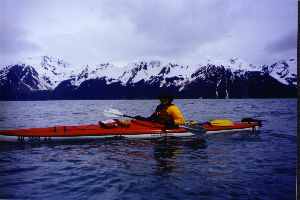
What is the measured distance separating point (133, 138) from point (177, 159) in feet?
6.62

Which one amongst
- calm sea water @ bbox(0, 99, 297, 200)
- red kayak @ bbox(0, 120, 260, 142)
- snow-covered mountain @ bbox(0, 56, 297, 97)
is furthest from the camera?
red kayak @ bbox(0, 120, 260, 142)

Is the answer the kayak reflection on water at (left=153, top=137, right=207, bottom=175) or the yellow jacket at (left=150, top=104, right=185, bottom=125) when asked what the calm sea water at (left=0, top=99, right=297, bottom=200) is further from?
the yellow jacket at (left=150, top=104, right=185, bottom=125)

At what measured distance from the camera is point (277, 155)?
23.7ft

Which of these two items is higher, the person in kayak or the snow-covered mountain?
the snow-covered mountain

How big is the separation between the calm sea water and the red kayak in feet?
0.58

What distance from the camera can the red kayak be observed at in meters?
8.27

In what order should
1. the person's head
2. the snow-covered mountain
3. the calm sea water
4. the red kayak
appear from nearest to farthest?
the calm sea water < the snow-covered mountain < the red kayak < the person's head

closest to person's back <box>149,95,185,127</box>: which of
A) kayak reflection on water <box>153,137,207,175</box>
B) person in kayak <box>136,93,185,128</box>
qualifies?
person in kayak <box>136,93,185,128</box>

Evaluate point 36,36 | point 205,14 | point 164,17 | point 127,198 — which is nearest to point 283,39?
point 205,14

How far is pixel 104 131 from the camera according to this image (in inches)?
350

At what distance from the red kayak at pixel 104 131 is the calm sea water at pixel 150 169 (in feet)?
0.58

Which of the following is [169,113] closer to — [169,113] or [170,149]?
[169,113]

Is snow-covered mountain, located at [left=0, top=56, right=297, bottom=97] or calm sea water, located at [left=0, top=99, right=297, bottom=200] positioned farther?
snow-covered mountain, located at [left=0, top=56, right=297, bottom=97]

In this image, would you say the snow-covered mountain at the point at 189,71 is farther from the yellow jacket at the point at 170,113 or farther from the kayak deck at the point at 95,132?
the yellow jacket at the point at 170,113
